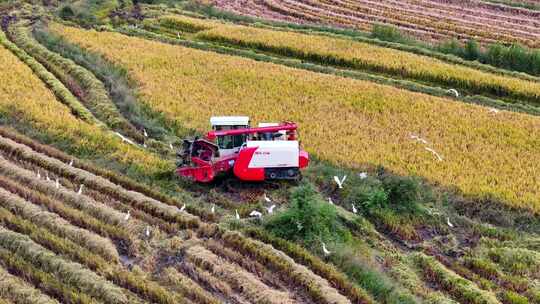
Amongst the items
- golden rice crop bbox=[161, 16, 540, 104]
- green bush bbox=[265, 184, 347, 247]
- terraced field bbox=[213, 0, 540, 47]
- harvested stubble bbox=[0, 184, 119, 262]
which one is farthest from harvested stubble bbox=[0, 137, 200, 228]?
terraced field bbox=[213, 0, 540, 47]

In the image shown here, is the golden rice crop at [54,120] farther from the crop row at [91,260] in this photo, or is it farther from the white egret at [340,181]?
the white egret at [340,181]

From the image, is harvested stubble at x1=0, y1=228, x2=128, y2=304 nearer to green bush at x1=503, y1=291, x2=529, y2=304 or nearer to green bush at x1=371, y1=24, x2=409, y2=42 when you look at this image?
green bush at x1=503, y1=291, x2=529, y2=304

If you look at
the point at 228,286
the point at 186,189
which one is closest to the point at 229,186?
the point at 186,189

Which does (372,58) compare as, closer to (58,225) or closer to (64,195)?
(64,195)

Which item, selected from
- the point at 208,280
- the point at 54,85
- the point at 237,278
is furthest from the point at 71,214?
the point at 54,85

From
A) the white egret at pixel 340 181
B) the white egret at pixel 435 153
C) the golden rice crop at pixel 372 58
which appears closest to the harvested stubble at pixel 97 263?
the white egret at pixel 340 181
